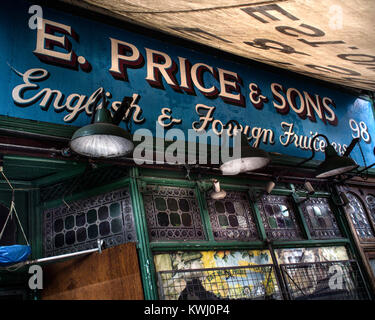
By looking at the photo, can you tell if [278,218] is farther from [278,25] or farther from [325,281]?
[278,25]

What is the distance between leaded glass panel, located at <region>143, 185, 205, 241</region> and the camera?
5074mm

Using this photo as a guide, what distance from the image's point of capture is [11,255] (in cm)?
394

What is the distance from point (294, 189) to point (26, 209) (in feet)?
17.0

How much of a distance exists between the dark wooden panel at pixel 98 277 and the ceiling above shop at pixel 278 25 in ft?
10.8

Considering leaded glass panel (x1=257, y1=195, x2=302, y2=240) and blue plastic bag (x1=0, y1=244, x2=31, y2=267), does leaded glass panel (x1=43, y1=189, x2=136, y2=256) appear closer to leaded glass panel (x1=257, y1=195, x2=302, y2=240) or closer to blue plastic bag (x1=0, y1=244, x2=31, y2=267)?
blue plastic bag (x1=0, y1=244, x2=31, y2=267)

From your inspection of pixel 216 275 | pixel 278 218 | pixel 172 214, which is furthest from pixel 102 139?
pixel 278 218

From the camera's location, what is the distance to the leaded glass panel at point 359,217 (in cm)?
758

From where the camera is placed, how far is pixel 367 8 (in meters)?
3.96

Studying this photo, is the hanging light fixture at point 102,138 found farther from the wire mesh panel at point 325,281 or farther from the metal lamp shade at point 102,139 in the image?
the wire mesh panel at point 325,281

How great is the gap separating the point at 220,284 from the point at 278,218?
2.16m

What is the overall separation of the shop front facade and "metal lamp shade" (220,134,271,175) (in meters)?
0.56

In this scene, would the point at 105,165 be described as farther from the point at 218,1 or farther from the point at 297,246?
the point at 297,246

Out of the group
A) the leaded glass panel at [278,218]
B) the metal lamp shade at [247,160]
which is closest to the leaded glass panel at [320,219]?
the leaded glass panel at [278,218]
